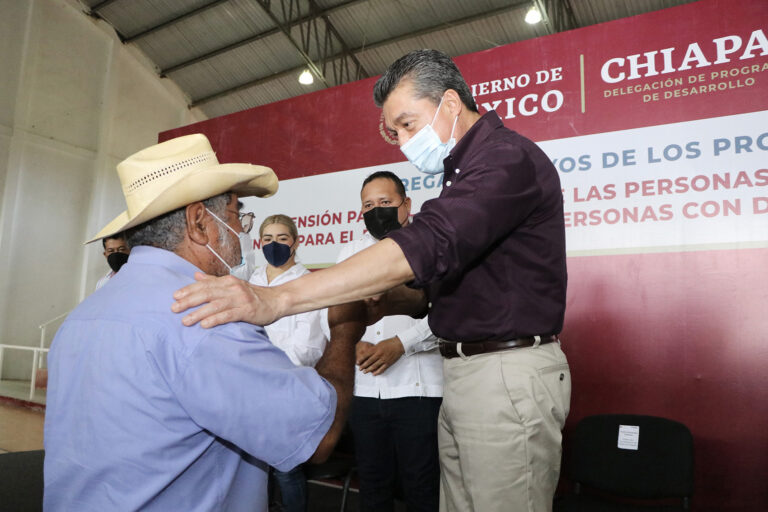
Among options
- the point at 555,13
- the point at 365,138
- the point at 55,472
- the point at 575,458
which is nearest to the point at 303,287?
the point at 55,472

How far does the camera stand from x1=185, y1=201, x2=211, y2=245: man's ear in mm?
1246

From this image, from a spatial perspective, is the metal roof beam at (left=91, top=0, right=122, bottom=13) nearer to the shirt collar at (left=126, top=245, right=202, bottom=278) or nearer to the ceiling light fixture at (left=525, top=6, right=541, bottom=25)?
the ceiling light fixture at (left=525, top=6, right=541, bottom=25)

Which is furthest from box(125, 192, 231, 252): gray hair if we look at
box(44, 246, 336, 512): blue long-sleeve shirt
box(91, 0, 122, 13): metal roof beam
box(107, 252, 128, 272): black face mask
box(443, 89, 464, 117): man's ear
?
box(91, 0, 122, 13): metal roof beam

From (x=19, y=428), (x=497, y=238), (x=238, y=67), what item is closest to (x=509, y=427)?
(x=497, y=238)

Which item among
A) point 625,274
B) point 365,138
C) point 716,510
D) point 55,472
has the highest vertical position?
point 365,138

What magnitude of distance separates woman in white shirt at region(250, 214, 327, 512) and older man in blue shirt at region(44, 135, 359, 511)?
1.41 meters

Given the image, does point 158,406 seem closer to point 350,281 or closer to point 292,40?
point 350,281

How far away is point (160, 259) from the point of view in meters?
1.18

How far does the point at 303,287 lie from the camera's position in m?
1.11

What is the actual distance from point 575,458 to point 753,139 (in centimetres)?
190

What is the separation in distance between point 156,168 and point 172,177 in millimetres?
46

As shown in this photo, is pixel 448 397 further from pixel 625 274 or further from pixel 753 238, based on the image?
pixel 753 238

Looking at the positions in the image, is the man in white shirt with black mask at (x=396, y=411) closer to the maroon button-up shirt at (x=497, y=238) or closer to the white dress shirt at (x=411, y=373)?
the white dress shirt at (x=411, y=373)

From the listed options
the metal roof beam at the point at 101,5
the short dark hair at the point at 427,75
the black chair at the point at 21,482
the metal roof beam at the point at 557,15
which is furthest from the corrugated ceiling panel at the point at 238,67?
the short dark hair at the point at 427,75
